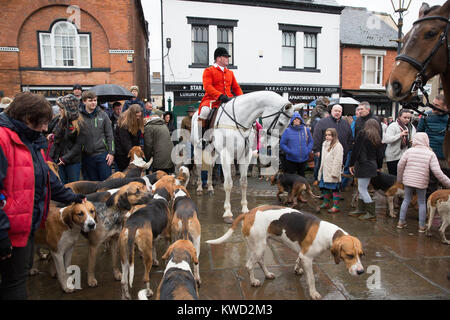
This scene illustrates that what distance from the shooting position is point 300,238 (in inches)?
131

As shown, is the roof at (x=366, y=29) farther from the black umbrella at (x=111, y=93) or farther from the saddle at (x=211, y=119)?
the saddle at (x=211, y=119)

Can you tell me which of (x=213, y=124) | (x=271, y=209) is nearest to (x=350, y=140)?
(x=213, y=124)

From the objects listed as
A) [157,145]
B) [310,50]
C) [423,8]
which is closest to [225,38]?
[310,50]

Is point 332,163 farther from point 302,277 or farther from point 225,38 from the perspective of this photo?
point 225,38

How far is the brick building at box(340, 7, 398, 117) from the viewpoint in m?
20.4

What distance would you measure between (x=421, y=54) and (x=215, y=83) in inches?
185

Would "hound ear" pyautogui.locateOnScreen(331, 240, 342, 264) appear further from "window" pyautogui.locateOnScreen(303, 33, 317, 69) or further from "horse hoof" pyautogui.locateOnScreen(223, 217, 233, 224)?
"window" pyautogui.locateOnScreen(303, 33, 317, 69)

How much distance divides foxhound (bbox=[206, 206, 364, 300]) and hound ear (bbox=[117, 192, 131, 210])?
148cm

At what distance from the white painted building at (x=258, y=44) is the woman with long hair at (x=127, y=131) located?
11.4 meters

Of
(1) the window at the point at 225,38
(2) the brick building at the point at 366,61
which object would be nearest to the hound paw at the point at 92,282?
(1) the window at the point at 225,38

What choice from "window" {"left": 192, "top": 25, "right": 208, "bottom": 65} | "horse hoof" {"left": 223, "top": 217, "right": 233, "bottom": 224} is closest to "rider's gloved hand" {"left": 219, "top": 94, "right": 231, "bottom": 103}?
"horse hoof" {"left": 223, "top": 217, "right": 233, "bottom": 224}

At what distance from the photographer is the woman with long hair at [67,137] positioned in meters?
4.94

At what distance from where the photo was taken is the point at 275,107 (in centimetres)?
575

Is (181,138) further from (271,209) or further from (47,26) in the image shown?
(47,26)
